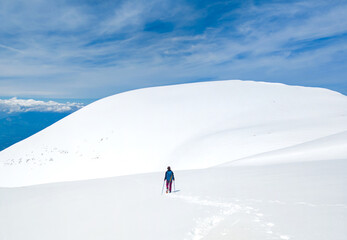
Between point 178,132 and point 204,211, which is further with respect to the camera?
point 178,132

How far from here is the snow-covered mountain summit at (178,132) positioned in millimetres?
20094

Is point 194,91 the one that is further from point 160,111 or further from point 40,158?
point 40,158

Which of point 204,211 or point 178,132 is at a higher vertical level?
point 178,132

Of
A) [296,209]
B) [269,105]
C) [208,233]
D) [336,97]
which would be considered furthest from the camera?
[336,97]

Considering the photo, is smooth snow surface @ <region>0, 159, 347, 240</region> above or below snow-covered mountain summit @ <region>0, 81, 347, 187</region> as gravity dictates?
below

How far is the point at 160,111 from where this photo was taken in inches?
1304

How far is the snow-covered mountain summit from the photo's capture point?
65.9ft

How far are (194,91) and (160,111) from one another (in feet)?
31.4

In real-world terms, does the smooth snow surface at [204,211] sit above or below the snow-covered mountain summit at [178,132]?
below

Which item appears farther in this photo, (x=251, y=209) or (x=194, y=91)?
(x=194, y=91)

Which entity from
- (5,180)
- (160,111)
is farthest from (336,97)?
(5,180)

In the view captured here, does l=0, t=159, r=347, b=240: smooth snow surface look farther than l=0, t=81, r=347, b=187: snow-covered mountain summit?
No

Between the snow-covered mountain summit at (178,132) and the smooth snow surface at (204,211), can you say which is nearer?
the smooth snow surface at (204,211)

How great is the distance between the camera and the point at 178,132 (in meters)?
27.0
